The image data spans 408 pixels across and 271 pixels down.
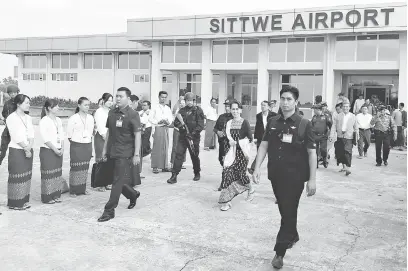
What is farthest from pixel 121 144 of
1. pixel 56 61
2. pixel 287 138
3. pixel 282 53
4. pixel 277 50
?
pixel 56 61

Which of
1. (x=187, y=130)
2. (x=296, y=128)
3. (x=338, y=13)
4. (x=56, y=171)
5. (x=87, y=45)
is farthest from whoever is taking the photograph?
(x=87, y=45)

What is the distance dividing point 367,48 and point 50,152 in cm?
1778

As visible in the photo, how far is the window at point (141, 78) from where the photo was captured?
105 ft

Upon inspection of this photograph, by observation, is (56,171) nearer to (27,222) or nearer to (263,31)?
(27,222)

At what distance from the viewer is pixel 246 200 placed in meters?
6.87

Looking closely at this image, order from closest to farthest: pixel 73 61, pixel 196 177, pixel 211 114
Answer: pixel 196 177
pixel 211 114
pixel 73 61

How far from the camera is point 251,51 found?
76.8ft

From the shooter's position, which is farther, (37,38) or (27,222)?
(37,38)

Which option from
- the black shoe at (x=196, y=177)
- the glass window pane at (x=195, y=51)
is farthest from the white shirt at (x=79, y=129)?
the glass window pane at (x=195, y=51)

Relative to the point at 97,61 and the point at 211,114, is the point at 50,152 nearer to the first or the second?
the point at 211,114

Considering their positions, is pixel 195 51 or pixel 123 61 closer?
pixel 195 51

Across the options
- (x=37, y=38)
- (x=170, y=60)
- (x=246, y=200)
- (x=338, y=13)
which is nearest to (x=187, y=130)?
(x=246, y=200)

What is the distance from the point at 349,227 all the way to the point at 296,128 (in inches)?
84.3

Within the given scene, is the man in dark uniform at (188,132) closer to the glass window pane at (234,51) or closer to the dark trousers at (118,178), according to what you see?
the dark trousers at (118,178)
